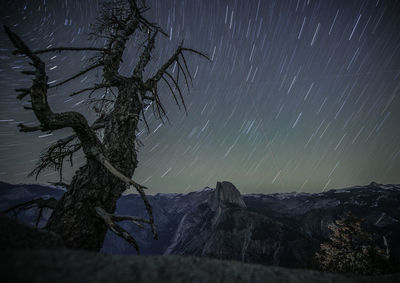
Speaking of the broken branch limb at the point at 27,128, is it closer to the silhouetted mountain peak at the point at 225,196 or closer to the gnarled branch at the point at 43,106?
the gnarled branch at the point at 43,106

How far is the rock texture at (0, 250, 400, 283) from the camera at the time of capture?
75cm

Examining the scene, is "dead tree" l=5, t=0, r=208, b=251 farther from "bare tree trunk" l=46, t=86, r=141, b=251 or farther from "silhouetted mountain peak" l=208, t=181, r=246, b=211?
"silhouetted mountain peak" l=208, t=181, r=246, b=211

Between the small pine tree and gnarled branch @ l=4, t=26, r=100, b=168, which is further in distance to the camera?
the small pine tree

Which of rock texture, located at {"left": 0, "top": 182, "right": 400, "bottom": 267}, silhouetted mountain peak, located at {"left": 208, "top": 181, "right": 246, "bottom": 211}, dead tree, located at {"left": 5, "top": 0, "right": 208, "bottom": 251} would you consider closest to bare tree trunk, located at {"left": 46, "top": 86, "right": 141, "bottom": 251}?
dead tree, located at {"left": 5, "top": 0, "right": 208, "bottom": 251}

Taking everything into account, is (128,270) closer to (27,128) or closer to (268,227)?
(27,128)

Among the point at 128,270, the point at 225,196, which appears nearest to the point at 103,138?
the point at 128,270

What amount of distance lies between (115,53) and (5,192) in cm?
15393

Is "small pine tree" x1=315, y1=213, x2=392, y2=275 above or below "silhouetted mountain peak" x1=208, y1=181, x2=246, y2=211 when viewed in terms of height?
below

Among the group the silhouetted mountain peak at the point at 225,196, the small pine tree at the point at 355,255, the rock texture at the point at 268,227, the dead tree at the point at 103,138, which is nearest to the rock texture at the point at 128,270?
the dead tree at the point at 103,138

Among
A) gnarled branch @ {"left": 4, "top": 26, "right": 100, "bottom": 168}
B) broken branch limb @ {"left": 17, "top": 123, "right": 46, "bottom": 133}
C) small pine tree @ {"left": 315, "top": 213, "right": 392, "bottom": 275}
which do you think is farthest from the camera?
small pine tree @ {"left": 315, "top": 213, "right": 392, "bottom": 275}

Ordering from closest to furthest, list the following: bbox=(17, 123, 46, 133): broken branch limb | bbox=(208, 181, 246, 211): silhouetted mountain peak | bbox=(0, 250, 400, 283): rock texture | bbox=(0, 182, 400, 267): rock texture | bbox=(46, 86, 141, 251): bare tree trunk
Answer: bbox=(0, 250, 400, 283): rock texture, bbox=(17, 123, 46, 133): broken branch limb, bbox=(46, 86, 141, 251): bare tree trunk, bbox=(0, 182, 400, 267): rock texture, bbox=(208, 181, 246, 211): silhouetted mountain peak

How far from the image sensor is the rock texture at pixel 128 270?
0.75 metres

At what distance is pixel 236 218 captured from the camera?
5975cm

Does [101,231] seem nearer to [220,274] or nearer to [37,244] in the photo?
[37,244]
